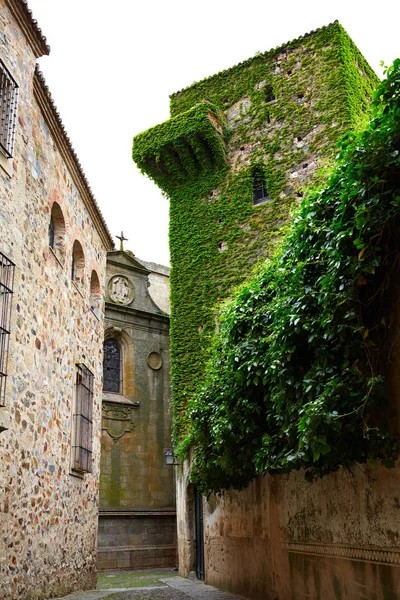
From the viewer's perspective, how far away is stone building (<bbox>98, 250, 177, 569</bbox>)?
767 inches

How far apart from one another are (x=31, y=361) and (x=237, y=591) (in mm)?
5137

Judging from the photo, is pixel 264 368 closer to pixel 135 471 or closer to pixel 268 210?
A: pixel 268 210

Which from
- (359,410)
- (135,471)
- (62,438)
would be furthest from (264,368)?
(135,471)

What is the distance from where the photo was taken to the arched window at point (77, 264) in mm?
12500

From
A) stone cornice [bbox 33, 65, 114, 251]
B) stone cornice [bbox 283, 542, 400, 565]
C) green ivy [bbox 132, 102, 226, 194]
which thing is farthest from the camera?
green ivy [bbox 132, 102, 226, 194]

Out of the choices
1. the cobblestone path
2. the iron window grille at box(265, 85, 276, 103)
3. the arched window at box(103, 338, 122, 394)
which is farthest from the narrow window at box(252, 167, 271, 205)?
the cobblestone path

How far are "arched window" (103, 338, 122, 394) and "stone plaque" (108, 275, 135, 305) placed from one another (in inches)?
59.9

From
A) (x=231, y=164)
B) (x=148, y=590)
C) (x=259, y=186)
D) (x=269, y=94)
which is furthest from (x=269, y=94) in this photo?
(x=148, y=590)

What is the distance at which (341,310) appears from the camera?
18.4 feet

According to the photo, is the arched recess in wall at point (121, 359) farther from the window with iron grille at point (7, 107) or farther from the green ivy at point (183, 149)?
the window with iron grille at point (7, 107)

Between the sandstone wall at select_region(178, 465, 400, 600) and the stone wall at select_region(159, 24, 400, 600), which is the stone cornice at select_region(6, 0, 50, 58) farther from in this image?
the stone wall at select_region(159, 24, 400, 600)

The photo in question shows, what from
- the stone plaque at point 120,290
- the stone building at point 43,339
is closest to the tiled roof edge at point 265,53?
the stone plaque at point 120,290

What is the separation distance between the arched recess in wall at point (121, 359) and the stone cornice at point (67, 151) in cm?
735

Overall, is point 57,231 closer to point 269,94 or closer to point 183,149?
point 183,149
